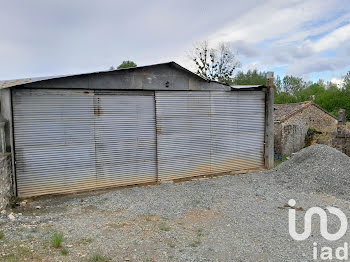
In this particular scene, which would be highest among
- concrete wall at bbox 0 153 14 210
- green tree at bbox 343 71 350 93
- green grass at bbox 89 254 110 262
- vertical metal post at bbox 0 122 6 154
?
green tree at bbox 343 71 350 93

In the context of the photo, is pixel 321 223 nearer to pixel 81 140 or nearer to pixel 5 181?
pixel 81 140

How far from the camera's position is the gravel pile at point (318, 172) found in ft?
24.5

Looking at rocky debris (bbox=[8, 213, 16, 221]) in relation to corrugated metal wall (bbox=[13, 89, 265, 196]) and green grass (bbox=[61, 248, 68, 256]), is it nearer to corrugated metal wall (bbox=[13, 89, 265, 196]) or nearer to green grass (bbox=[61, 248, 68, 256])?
corrugated metal wall (bbox=[13, 89, 265, 196])

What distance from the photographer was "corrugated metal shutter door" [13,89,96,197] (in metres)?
6.80

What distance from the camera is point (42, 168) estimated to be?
704cm

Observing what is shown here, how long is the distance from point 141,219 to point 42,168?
3.36m

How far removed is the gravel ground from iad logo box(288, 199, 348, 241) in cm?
11

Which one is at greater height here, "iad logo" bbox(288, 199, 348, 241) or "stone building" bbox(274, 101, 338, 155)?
"stone building" bbox(274, 101, 338, 155)

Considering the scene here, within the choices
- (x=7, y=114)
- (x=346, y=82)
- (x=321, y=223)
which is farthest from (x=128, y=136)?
(x=346, y=82)

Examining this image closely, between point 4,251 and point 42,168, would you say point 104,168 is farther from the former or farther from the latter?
point 4,251

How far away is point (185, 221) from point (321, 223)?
2.76 metres

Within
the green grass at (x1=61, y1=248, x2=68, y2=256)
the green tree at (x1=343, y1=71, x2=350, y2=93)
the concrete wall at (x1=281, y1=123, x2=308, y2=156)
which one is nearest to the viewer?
the green grass at (x1=61, y1=248, x2=68, y2=256)

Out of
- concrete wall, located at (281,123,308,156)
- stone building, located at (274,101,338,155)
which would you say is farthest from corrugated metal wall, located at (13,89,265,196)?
stone building, located at (274,101,338,155)

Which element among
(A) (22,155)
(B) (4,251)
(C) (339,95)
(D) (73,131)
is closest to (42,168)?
(A) (22,155)
